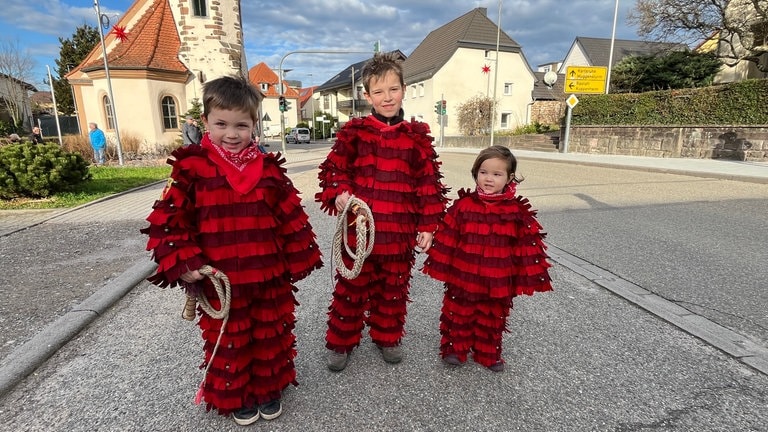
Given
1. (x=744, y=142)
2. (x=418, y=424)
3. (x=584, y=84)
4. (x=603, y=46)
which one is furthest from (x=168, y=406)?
(x=603, y=46)

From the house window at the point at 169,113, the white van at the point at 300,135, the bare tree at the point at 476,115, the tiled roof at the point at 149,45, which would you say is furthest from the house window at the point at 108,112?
the white van at the point at 300,135

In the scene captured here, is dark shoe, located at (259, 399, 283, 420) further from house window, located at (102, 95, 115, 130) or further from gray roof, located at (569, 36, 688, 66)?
gray roof, located at (569, 36, 688, 66)

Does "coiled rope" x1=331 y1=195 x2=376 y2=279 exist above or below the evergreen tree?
below

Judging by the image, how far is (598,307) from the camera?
3562mm

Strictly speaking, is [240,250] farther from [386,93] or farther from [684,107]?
[684,107]

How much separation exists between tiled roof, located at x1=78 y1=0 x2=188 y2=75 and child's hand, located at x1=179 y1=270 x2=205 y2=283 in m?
19.8

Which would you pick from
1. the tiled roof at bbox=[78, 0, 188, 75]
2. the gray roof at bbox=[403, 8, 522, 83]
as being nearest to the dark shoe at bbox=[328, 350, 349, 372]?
the tiled roof at bbox=[78, 0, 188, 75]

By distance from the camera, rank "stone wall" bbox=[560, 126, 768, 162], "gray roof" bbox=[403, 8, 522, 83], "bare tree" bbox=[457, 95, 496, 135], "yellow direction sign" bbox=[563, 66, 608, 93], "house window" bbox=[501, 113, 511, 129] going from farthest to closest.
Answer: "house window" bbox=[501, 113, 511, 129], "gray roof" bbox=[403, 8, 522, 83], "bare tree" bbox=[457, 95, 496, 135], "yellow direction sign" bbox=[563, 66, 608, 93], "stone wall" bbox=[560, 126, 768, 162]

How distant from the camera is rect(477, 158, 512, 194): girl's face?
8.23 ft

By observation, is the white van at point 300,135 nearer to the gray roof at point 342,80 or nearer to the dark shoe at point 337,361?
the gray roof at point 342,80

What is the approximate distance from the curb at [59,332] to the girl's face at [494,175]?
10.5 feet

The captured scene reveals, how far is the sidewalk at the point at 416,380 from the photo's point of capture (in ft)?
7.29

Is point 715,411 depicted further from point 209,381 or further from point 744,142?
point 744,142

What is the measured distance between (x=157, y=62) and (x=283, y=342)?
2045 cm
